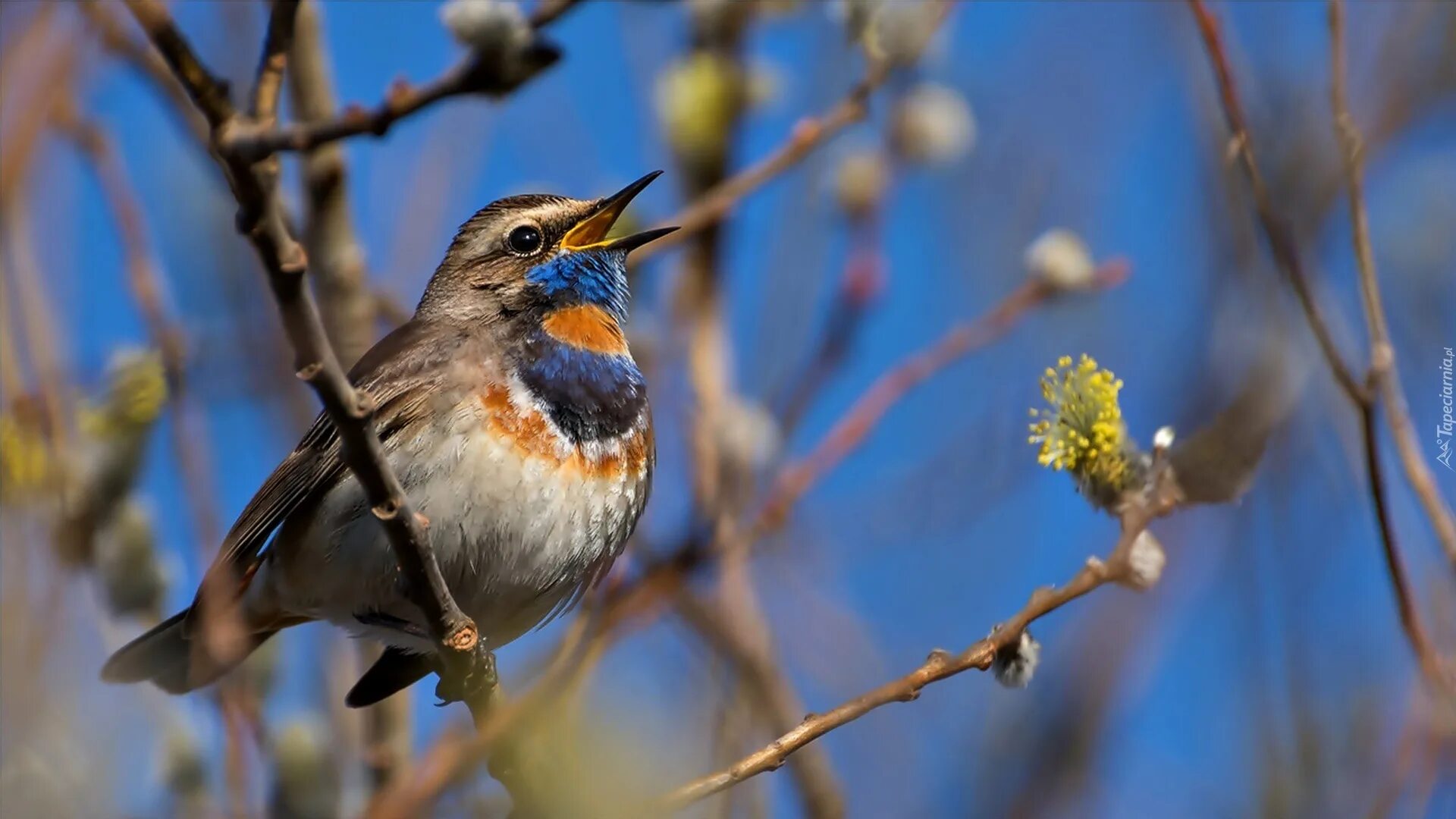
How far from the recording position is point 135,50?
5730mm

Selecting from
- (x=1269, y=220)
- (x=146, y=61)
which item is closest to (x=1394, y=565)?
(x=1269, y=220)

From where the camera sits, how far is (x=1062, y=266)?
214 inches

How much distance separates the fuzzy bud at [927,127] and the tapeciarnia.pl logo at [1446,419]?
2.17 metres

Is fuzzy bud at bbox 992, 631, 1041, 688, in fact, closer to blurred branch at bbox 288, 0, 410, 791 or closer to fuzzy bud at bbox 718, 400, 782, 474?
Answer: fuzzy bud at bbox 718, 400, 782, 474

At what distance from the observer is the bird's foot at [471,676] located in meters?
4.54

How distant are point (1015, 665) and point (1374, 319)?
3.77 ft

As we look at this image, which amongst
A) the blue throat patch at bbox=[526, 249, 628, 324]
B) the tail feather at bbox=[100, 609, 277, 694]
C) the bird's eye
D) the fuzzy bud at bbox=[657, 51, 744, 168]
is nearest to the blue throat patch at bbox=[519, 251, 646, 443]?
the blue throat patch at bbox=[526, 249, 628, 324]

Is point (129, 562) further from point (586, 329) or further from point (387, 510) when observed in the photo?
point (586, 329)

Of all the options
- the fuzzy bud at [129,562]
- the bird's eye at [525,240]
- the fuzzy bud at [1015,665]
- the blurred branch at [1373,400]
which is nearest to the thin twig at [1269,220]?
the blurred branch at [1373,400]

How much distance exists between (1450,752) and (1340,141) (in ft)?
5.35

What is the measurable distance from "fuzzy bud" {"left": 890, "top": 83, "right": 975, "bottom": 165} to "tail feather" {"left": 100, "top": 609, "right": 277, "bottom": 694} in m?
3.27

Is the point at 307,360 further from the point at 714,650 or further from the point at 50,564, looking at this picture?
the point at 714,650

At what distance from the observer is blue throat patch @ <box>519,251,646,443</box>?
537 centimetres

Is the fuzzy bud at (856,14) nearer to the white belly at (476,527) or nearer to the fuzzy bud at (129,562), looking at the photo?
the white belly at (476,527)
